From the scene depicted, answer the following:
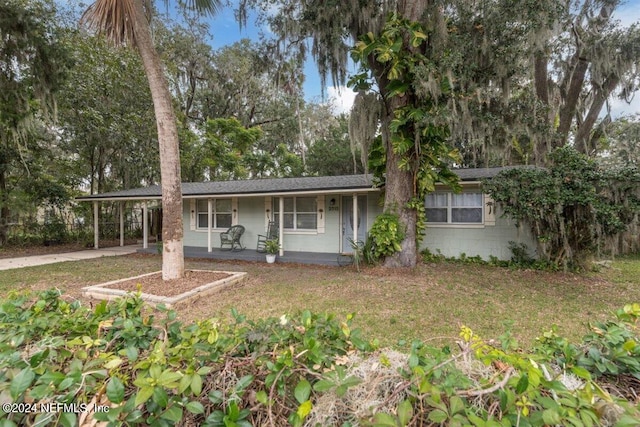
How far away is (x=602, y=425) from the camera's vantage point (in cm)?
84

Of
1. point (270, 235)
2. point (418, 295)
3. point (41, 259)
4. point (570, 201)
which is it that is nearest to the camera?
point (418, 295)

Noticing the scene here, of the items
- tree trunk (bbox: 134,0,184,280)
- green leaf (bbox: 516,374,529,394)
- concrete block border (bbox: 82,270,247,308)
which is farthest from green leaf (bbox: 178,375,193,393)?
tree trunk (bbox: 134,0,184,280)

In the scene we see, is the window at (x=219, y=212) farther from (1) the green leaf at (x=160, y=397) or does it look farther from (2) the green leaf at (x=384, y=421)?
(2) the green leaf at (x=384, y=421)

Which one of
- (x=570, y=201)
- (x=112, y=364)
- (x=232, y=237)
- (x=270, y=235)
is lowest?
(x=232, y=237)

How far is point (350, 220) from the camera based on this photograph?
9617 millimetres

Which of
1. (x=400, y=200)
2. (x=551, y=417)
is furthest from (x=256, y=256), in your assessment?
(x=551, y=417)

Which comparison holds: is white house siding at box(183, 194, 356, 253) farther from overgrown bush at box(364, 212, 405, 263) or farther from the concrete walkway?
overgrown bush at box(364, 212, 405, 263)

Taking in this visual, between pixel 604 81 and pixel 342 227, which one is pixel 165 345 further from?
pixel 604 81

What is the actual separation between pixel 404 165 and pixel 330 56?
11.0 ft

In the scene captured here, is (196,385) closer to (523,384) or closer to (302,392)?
(302,392)

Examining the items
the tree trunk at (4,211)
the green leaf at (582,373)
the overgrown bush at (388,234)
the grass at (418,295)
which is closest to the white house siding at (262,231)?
the grass at (418,295)

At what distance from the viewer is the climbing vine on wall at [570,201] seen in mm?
5570

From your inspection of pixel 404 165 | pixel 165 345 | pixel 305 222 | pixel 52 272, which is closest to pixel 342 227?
pixel 305 222

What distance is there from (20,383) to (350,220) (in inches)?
352
